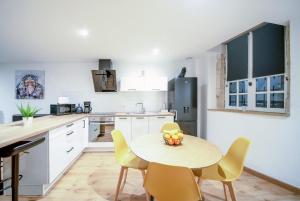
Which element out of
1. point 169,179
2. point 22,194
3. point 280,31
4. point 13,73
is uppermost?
point 280,31

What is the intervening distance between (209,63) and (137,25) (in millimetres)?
2258

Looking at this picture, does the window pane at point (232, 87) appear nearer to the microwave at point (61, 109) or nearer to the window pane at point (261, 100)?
the window pane at point (261, 100)

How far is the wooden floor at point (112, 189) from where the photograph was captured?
214cm

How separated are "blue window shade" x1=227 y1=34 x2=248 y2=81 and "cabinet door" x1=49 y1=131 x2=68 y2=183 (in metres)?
3.48

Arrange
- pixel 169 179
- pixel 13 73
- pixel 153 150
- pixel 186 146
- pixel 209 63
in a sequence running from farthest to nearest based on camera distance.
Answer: pixel 13 73, pixel 209 63, pixel 186 146, pixel 153 150, pixel 169 179

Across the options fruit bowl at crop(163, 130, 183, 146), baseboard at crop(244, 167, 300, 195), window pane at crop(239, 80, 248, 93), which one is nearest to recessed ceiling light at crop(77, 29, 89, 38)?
fruit bowl at crop(163, 130, 183, 146)

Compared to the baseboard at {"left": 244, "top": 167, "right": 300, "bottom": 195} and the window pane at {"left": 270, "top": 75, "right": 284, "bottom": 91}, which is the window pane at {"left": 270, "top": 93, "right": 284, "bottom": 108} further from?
the baseboard at {"left": 244, "top": 167, "right": 300, "bottom": 195}

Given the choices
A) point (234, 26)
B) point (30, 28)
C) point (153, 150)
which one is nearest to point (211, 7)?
point (234, 26)

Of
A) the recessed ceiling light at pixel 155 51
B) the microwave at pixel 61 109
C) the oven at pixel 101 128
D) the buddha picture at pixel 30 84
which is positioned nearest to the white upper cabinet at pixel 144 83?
the recessed ceiling light at pixel 155 51

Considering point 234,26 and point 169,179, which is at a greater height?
point 234,26

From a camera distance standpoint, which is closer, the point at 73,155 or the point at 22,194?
the point at 22,194

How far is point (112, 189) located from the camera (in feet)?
7.73

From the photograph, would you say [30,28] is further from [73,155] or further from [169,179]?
[169,179]

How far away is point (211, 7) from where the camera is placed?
207 cm
